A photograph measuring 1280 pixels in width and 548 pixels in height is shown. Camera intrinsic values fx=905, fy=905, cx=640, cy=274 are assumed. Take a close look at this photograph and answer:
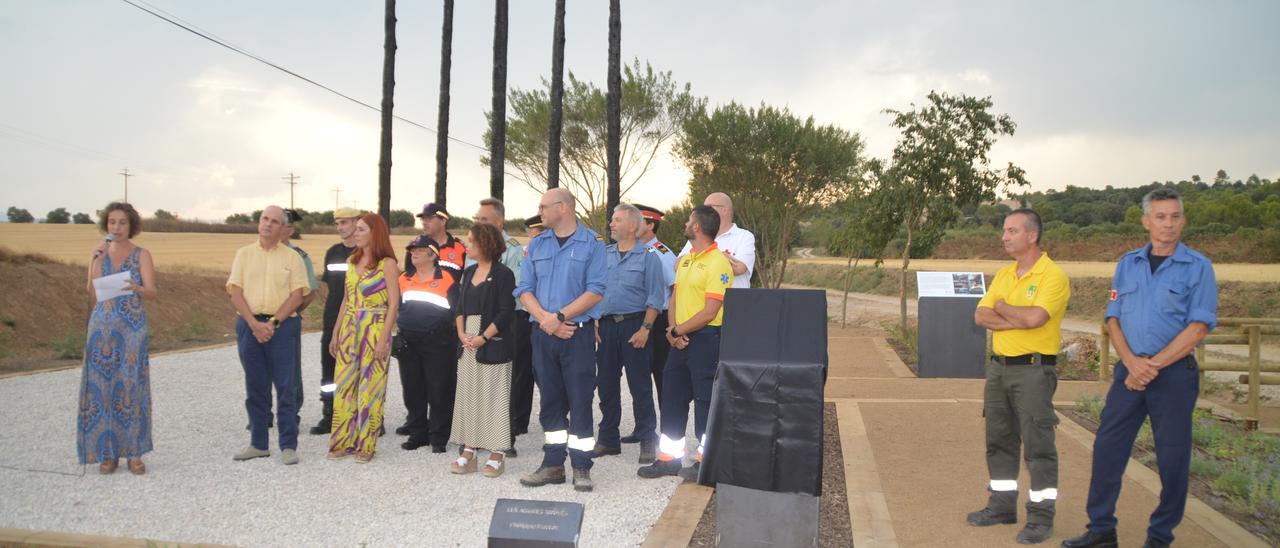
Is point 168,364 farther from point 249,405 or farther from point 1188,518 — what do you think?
point 1188,518

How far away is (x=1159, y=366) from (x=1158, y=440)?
412 millimetres

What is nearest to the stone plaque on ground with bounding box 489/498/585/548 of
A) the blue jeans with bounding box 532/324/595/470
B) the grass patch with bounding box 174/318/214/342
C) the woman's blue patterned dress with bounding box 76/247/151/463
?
the blue jeans with bounding box 532/324/595/470

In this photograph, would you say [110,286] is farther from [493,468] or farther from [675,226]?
[675,226]

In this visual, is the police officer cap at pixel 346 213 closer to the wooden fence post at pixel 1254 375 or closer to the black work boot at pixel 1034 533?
the black work boot at pixel 1034 533

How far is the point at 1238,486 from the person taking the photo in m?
5.88

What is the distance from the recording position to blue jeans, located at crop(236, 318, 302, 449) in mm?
6707

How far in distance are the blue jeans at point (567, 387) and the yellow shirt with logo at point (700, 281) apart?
0.65 metres

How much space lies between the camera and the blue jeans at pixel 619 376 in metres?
6.61

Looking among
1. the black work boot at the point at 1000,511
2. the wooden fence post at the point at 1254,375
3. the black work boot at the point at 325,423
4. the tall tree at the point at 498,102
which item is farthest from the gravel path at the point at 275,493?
the tall tree at the point at 498,102

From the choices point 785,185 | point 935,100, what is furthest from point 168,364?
point 785,185

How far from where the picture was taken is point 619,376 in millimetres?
6691

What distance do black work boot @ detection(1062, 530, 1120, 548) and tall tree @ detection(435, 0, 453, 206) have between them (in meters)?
15.1

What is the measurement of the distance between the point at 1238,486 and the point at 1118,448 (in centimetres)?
184

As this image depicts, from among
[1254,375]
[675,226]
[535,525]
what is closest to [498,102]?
[1254,375]
